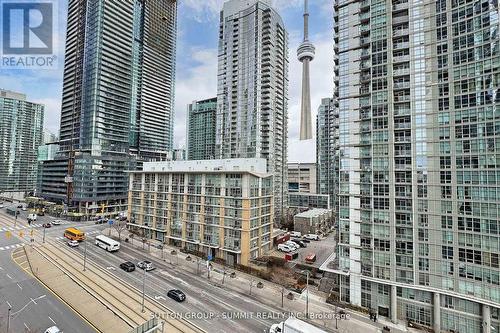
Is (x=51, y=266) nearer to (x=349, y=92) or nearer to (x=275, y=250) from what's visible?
(x=275, y=250)

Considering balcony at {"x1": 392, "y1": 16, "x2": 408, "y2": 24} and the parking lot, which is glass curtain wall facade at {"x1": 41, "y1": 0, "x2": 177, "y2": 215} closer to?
the parking lot

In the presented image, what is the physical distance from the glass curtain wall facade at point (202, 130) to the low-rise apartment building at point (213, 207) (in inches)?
4088

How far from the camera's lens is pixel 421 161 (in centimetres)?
4278

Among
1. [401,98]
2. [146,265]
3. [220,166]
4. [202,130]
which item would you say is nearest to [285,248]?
[220,166]

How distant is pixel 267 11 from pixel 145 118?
99.2 metres

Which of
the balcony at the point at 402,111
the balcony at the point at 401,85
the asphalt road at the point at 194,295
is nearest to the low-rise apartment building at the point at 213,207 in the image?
the asphalt road at the point at 194,295

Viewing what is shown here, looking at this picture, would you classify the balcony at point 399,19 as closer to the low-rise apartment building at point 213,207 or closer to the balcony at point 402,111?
the balcony at point 402,111

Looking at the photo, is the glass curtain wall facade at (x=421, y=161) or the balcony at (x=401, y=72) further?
the balcony at (x=401, y=72)

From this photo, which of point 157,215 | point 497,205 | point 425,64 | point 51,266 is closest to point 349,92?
point 425,64

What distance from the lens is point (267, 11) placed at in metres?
124

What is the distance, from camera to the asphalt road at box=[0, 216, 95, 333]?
35.2m

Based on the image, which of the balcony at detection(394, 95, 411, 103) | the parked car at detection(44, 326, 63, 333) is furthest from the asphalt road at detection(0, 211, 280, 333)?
the balcony at detection(394, 95, 411, 103)

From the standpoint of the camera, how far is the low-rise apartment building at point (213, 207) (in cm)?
6300

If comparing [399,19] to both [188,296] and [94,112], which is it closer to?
[188,296]
